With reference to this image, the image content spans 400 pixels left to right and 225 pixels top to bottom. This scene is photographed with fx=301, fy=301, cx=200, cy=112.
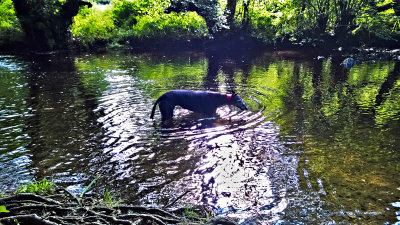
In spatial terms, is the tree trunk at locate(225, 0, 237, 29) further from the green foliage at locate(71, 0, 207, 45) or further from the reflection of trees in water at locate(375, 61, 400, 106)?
the reflection of trees in water at locate(375, 61, 400, 106)

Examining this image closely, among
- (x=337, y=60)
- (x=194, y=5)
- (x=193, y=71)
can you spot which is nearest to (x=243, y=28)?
(x=194, y=5)

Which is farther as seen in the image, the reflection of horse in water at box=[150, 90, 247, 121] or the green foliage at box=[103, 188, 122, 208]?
the reflection of horse in water at box=[150, 90, 247, 121]

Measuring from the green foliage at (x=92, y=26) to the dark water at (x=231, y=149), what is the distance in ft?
64.3

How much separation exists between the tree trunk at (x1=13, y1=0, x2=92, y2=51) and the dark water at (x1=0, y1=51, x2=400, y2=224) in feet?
58.0

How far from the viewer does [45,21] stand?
30016 mm

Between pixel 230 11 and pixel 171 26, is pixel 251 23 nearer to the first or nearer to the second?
pixel 230 11

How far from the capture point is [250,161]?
664cm

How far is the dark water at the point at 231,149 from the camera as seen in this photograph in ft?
16.9

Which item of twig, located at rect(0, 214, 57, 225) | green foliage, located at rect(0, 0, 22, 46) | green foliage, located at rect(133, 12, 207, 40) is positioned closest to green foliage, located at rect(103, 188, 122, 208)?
twig, located at rect(0, 214, 57, 225)

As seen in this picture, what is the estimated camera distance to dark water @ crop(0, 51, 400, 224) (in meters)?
5.14

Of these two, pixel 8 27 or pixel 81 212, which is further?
pixel 8 27

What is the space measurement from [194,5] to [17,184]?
33.5 meters

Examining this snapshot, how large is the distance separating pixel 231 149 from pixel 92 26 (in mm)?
30399

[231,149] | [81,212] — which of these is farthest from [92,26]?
[81,212]
